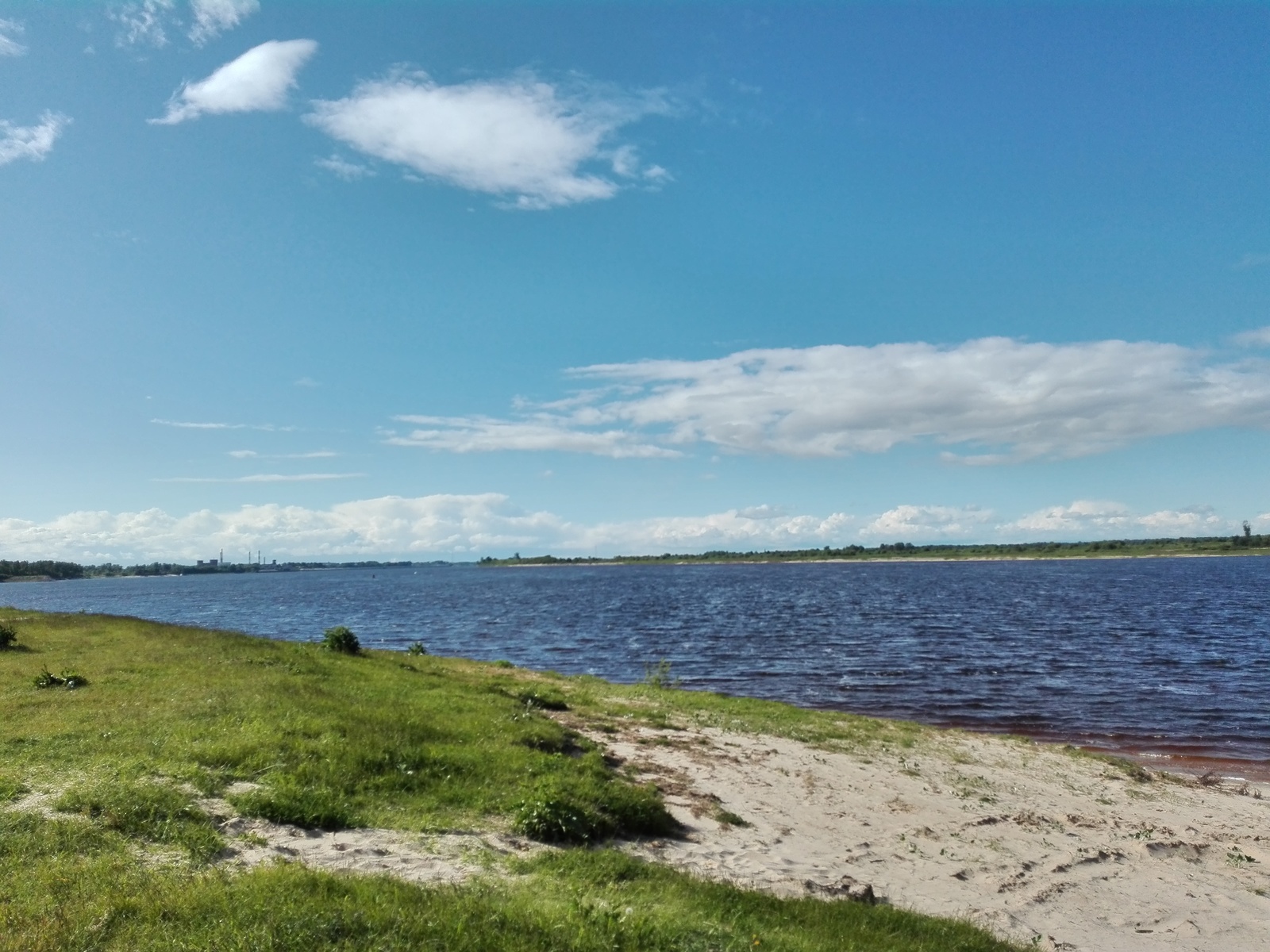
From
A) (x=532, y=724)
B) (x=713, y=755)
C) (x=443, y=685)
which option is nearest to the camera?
(x=532, y=724)

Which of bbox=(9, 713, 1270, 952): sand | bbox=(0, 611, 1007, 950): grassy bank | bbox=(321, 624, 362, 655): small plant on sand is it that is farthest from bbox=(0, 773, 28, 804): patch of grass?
bbox=(321, 624, 362, 655): small plant on sand

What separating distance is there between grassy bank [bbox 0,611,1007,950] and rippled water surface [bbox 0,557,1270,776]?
13654 millimetres

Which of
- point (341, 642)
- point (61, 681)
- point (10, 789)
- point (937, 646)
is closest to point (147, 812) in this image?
point (10, 789)

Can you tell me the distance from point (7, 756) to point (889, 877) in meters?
14.7

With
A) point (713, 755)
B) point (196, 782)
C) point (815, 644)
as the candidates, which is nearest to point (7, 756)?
point (196, 782)

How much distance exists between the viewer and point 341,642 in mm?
33125

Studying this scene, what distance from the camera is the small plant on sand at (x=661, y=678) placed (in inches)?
1377

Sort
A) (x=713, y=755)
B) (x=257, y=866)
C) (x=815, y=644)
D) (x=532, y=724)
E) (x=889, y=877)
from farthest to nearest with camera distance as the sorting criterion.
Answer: (x=815, y=644), (x=713, y=755), (x=532, y=724), (x=889, y=877), (x=257, y=866)

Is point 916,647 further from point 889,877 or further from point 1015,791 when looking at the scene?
point 889,877

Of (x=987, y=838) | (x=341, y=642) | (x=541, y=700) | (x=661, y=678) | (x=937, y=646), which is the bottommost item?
(x=937, y=646)

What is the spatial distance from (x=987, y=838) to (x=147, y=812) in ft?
47.7

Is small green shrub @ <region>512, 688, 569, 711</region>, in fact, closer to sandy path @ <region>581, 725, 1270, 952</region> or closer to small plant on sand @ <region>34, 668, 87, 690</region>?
sandy path @ <region>581, 725, 1270, 952</region>

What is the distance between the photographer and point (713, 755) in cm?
2055

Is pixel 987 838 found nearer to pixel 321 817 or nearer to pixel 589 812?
pixel 589 812
